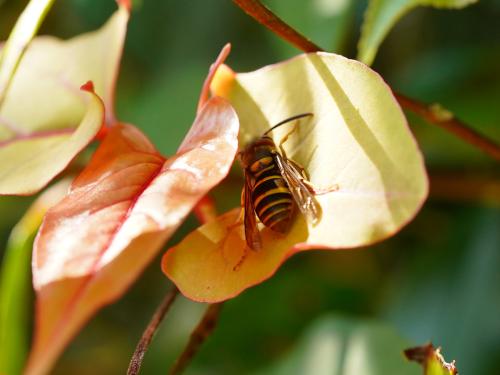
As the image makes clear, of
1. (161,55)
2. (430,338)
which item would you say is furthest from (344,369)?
(161,55)

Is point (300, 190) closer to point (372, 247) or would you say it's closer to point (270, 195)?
point (270, 195)

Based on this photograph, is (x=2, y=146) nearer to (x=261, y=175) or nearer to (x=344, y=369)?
(x=261, y=175)

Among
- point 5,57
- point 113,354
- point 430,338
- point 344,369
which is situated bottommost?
point 113,354

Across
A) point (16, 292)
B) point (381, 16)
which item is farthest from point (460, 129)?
point (16, 292)

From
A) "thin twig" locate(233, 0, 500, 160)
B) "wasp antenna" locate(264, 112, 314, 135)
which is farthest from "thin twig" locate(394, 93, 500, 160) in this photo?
"wasp antenna" locate(264, 112, 314, 135)

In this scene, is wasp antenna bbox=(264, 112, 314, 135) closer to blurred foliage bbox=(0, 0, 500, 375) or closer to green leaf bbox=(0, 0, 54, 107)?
green leaf bbox=(0, 0, 54, 107)

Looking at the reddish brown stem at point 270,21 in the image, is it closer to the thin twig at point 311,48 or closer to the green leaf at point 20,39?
the thin twig at point 311,48
